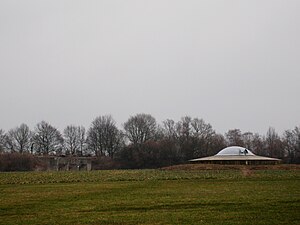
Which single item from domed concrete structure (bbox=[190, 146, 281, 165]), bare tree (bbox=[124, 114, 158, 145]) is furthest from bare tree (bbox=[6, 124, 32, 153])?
domed concrete structure (bbox=[190, 146, 281, 165])

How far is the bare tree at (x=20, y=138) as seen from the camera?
111 metres

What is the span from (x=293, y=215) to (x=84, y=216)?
7.73m

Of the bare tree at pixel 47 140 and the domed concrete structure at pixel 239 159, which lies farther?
the bare tree at pixel 47 140

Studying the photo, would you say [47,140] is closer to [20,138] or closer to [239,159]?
[20,138]

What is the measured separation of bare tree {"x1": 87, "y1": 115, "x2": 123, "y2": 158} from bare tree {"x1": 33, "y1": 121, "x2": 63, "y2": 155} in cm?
989

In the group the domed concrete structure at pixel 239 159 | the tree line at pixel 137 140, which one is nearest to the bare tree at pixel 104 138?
the tree line at pixel 137 140

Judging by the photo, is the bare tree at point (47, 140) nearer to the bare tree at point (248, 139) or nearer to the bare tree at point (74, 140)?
the bare tree at point (74, 140)

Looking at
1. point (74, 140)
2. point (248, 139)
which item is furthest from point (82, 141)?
point (248, 139)

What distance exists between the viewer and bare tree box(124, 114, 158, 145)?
10912 centimetres

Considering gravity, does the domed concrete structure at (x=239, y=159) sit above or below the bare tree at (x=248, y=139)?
below

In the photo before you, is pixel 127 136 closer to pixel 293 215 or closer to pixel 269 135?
pixel 269 135

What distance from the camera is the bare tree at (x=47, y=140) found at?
110m

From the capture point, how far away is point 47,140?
112 metres

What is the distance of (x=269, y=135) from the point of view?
396ft
